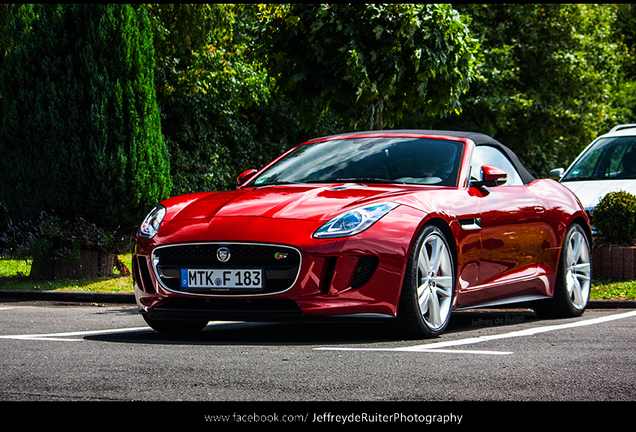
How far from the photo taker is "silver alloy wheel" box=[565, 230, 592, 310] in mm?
8102

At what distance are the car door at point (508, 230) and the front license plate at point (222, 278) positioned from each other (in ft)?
6.28

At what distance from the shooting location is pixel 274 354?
5430 mm

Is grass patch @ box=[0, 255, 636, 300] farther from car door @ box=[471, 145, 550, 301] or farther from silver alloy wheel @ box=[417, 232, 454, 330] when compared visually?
silver alloy wheel @ box=[417, 232, 454, 330]

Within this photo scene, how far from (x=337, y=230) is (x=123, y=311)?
4.46 m

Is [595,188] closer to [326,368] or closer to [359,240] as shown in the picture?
[359,240]

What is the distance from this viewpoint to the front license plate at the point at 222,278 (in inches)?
227

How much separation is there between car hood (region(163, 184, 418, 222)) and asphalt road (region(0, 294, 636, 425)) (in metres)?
0.87

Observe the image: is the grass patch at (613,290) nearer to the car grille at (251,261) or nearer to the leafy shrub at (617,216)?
the leafy shrub at (617,216)

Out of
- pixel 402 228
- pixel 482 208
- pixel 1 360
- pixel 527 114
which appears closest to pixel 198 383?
pixel 1 360

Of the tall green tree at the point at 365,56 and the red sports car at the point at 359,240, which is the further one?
the tall green tree at the point at 365,56

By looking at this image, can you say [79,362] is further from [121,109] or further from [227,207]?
[121,109]

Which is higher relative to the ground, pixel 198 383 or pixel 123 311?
pixel 198 383

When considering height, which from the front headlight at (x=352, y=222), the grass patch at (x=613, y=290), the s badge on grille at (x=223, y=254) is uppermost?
the front headlight at (x=352, y=222)

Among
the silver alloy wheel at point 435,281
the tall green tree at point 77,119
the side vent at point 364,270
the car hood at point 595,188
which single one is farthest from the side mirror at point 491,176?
the tall green tree at point 77,119
